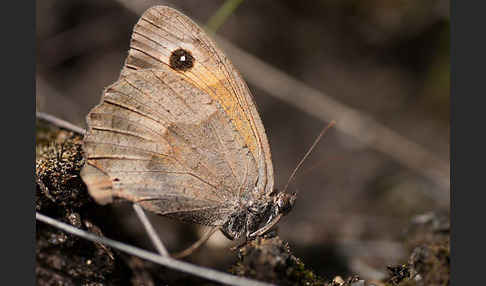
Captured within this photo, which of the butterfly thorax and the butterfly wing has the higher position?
the butterfly wing

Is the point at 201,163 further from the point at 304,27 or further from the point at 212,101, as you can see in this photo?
the point at 304,27

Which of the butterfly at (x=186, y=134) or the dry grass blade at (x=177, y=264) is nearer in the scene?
the dry grass blade at (x=177, y=264)

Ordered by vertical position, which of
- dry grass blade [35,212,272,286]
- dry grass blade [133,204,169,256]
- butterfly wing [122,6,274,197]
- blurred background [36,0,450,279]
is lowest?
dry grass blade [35,212,272,286]

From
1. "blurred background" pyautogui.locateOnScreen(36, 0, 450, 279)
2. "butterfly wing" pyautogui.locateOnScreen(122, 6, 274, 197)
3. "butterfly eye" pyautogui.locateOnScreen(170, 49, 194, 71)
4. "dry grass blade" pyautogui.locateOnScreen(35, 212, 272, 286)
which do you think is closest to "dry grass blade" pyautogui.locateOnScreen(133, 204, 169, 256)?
"dry grass blade" pyautogui.locateOnScreen(35, 212, 272, 286)

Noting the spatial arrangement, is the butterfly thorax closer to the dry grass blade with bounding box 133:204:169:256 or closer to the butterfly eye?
the dry grass blade with bounding box 133:204:169:256

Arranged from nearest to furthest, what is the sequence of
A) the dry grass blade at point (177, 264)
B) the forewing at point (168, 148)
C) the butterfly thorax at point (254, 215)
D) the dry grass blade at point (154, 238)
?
the dry grass blade at point (177, 264), the dry grass blade at point (154, 238), the forewing at point (168, 148), the butterfly thorax at point (254, 215)

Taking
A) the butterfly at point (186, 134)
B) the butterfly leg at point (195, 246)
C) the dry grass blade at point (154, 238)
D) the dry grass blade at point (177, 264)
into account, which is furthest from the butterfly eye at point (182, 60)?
the dry grass blade at point (177, 264)

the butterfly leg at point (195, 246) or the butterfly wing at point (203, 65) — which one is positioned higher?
the butterfly wing at point (203, 65)

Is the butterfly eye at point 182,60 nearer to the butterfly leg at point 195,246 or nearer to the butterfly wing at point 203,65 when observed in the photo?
the butterfly wing at point 203,65
